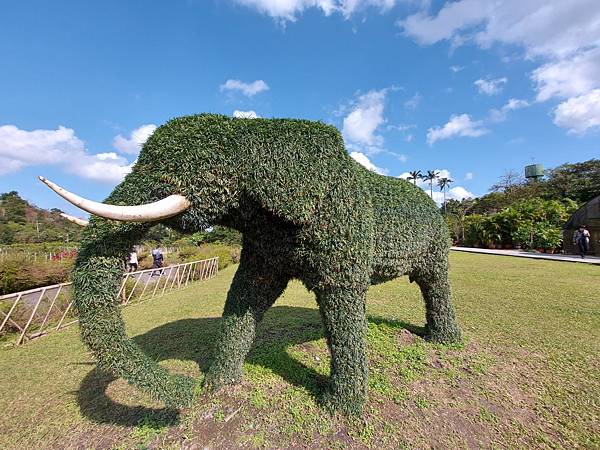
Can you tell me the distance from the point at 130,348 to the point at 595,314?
876 centimetres

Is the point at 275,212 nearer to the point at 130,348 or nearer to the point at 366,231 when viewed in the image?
the point at 366,231

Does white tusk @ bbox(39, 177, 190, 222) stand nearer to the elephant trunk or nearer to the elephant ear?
the elephant trunk

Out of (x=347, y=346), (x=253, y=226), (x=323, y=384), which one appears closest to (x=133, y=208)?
(x=253, y=226)

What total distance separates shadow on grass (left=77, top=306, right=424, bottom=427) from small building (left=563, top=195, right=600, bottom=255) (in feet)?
66.9

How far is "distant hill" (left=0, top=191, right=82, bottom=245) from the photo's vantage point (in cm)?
4816

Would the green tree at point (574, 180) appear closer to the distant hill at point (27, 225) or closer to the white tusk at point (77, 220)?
the white tusk at point (77, 220)

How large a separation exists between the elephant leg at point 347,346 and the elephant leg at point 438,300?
5.76ft

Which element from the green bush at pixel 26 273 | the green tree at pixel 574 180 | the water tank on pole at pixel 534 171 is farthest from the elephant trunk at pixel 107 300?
the water tank on pole at pixel 534 171

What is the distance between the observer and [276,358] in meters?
4.64

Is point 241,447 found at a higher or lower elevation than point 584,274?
lower

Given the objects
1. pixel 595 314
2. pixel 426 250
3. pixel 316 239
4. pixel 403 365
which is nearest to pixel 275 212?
pixel 316 239

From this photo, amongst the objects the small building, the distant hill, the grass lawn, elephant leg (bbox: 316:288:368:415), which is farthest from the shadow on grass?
the distant hill

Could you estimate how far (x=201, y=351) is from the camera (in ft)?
17.4

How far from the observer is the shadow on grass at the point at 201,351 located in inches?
140
